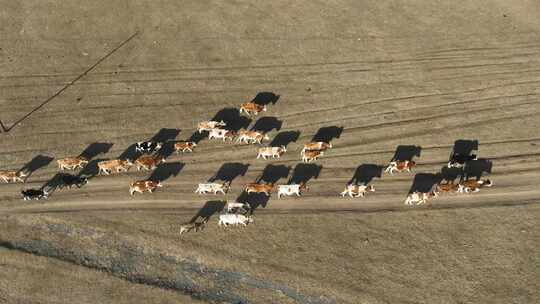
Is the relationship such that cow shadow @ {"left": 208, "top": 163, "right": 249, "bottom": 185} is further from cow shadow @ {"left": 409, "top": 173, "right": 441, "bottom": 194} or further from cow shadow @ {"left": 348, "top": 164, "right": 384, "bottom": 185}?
cow shadow @ {"left": 409, "top": 173, "right": 441, "bottom": 194}

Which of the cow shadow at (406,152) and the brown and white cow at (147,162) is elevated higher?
the cow shadow at (406,152)

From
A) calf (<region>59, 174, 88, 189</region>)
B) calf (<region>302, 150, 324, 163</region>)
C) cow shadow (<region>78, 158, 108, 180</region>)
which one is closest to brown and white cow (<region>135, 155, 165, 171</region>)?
cow shadow (<region>78, 158, 108, 180</region>)

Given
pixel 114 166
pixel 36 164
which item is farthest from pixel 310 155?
pixel 36 164

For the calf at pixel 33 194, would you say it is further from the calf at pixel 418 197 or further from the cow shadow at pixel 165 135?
the calf at pixel 418 197

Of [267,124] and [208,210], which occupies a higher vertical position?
[267,124]

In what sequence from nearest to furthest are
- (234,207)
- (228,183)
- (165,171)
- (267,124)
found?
1. (234,207)
2. (228,183)
3. (165,171)
4. (267,124)

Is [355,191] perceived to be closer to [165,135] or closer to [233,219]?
[233,219]

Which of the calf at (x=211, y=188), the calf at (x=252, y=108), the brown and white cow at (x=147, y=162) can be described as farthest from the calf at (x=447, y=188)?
the brown and white cow at (x=147, y=162)
